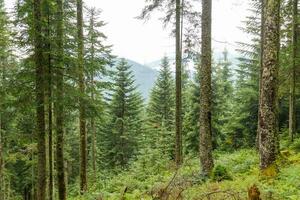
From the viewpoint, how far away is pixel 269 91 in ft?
32.7

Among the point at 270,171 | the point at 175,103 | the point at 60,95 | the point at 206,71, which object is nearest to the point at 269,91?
the point at 270,171

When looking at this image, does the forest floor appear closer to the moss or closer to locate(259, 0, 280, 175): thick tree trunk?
the moss

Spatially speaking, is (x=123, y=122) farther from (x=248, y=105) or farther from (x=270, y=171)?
(x=270, y=171)

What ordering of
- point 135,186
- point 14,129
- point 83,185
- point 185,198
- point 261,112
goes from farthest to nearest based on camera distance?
point 14,129, point 83,185, point 135,186, point 261,112, point 185,198

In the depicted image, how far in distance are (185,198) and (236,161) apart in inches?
301

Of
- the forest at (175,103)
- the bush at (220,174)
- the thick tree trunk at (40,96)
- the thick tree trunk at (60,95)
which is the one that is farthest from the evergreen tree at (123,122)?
the bush at (220,174)

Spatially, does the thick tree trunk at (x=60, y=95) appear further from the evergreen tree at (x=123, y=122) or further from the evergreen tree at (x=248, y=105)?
the evergreen tree at (x=123, y=122)

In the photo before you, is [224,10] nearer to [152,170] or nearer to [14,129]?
[152,170]

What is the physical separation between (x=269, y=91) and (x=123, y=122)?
27648 millimetres

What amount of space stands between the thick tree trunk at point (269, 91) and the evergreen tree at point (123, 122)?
87.7 ft

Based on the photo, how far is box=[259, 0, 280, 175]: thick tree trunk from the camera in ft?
32.7

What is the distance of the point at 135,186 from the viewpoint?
15.6 meters

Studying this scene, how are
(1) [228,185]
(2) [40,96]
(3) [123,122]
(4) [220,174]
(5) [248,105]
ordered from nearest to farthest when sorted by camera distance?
(1) [228,185]
(2) [40,96]
(4) [220,174]
(5) [248,105]
(3) [123,122]

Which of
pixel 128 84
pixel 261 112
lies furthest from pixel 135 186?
pixel 128 84
